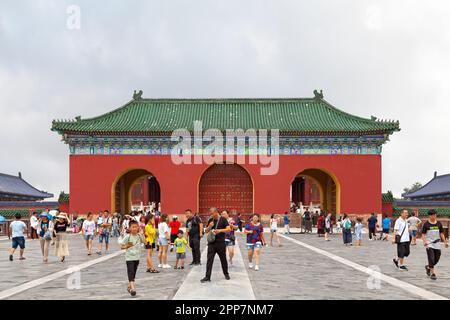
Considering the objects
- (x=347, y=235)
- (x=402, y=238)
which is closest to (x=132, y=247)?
(x=402, y=238)

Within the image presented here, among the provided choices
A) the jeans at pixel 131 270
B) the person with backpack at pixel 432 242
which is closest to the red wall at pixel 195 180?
the person with backpack at pixel 432 242

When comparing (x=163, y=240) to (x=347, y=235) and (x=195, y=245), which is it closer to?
(x=195, y=245)

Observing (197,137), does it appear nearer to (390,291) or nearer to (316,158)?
(316,158)

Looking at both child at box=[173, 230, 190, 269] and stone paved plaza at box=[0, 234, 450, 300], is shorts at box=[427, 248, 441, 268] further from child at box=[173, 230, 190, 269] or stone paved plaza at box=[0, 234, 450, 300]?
child at box=[173, 230, 190, 269]

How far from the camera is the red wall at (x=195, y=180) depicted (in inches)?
1191

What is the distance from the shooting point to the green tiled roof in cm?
3023

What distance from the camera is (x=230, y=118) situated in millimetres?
32531

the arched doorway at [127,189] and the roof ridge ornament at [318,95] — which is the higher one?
the roof ridge ornament at [318,95]

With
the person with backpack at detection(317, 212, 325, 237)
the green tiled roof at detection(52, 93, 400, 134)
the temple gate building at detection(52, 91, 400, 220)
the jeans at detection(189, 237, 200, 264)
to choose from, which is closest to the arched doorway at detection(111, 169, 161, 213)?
the temple gate building at detection(52, 91, 400, 220)

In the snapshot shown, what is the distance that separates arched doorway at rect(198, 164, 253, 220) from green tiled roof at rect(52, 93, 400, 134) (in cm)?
275

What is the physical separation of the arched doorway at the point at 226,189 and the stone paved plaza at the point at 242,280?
56.2ft

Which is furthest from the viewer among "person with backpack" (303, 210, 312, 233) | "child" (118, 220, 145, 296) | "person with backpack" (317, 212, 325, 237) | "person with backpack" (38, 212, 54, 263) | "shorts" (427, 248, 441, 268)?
"person with backpack" (303, 210, 312, 233)

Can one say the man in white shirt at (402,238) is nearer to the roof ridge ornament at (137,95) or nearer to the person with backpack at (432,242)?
the person with backpack at (432,242)

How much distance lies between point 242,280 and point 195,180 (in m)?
21.3
